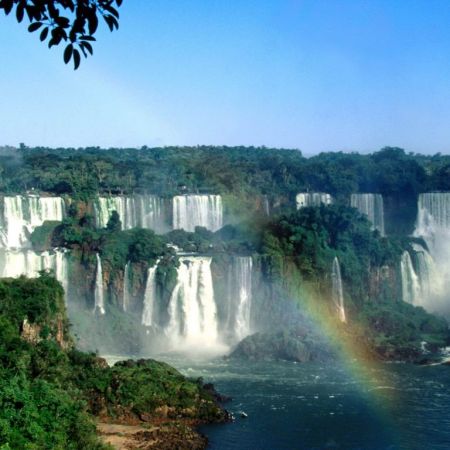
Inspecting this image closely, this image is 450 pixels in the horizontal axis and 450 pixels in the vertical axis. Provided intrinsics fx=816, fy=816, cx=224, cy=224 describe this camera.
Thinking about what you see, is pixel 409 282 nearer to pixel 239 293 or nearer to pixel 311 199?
pixel 239 293

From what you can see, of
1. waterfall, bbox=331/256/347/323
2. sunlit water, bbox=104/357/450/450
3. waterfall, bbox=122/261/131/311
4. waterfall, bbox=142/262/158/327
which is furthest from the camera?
waterfall, bbox=331/256/347/323

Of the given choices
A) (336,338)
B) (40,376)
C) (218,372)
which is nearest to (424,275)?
(336,338)

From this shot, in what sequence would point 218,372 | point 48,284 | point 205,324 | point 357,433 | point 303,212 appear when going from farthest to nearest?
point 303,212, point 205,324, point 218,372, point 48,284, point 357,433

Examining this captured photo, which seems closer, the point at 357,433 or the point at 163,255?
the point at 357,433

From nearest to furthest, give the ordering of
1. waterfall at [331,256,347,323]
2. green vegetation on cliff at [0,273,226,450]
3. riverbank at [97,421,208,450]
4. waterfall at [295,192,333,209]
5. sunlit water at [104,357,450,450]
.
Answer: green vegetation on cliff at [0,273,226,450] → riverbank at [97,421,208,450] → sunlit water at [104,357,450,450] → waterfall at [331,256,347,323] → waterfall at [295,192,333,209]

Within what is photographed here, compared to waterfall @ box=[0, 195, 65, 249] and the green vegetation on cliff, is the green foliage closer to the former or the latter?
the green vegetation on cliff

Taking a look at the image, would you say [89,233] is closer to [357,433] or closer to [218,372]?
[218,372]

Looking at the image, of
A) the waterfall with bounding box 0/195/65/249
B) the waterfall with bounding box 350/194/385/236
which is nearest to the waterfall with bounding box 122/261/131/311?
the waterfall with bounding box 0/195/65/249
